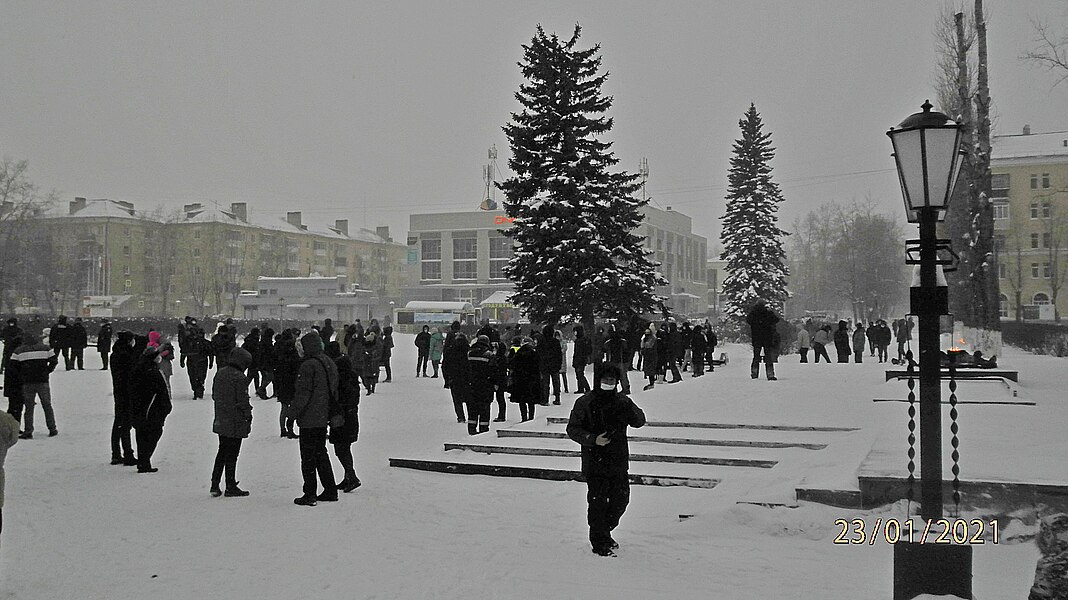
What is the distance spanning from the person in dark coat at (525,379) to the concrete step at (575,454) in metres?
2.68

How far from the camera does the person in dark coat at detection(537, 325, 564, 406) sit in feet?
58.7

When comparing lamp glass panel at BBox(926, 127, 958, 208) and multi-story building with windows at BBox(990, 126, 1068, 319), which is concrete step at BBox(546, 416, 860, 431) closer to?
lamp glass panel at BBox(926, 127, 958, 208)

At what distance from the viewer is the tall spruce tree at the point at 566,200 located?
29.2 m

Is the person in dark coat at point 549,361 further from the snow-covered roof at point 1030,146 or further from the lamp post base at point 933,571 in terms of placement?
the snow-covered roof at point 1030,146

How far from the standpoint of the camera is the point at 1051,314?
225ft

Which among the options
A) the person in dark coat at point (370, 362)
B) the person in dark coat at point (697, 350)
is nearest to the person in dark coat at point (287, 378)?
the person in dark coat at point (370, 362)

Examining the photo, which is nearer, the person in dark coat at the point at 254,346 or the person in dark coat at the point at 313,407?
the person in dark coat at the point at 313,407

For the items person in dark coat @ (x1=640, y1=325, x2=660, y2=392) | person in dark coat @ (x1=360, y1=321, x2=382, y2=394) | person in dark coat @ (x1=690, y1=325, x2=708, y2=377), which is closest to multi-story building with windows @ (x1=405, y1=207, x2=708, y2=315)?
person in dark coat @ (x1=690, y1=325, x2=708, y2=377)

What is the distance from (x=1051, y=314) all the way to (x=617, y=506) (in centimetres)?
7265

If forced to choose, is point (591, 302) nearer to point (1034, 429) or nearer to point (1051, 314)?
point (1034, 429)

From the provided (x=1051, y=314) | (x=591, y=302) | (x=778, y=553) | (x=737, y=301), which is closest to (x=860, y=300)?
(x=1051, y=314)

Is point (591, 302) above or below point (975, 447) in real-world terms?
above

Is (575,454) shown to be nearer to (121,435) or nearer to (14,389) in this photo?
(121,435)

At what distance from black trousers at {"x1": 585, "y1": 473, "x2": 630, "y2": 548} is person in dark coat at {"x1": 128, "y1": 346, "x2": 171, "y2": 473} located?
5983 millimetres
